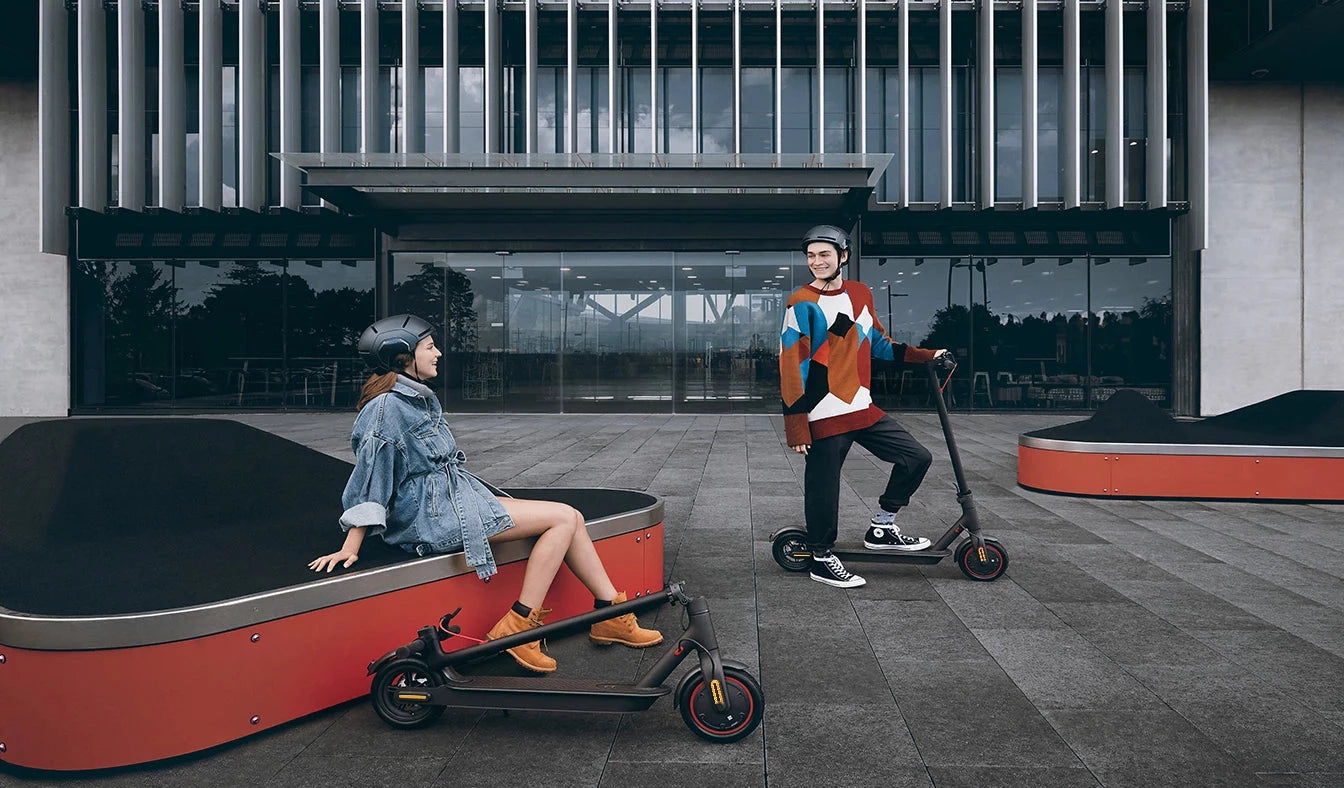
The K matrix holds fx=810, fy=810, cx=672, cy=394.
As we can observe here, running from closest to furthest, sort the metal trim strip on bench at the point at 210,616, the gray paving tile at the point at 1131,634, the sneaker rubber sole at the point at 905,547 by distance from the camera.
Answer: the metal trim strip on bench at the point at 210,616
the gray paving tile at the point at 1131,634
the sneaker rubber sole at the point at 905,547

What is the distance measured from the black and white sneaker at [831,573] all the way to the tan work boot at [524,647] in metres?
2.08

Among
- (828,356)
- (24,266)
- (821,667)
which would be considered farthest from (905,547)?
(24,266)

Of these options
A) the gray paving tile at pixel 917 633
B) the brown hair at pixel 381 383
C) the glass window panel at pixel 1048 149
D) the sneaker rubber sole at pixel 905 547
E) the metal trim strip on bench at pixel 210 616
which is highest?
the glass window panel at pixel 1048 149

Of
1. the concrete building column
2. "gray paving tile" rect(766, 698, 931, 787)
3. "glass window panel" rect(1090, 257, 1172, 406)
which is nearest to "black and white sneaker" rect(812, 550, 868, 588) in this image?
"gray paving tile" rect(766, 698, 931, 787)

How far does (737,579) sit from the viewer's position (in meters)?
5.05

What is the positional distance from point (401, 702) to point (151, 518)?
5.15ft

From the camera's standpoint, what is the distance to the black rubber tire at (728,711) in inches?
113

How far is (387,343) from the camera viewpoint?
3383 mm

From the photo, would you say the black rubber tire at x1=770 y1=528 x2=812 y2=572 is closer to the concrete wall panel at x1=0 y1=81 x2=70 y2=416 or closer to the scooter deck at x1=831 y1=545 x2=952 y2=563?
the scooter deck at x1=831 y1=545 x2=952 y2=563

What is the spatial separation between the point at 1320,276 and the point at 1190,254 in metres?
2.73

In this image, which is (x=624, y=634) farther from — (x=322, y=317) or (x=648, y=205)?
(x=322, y=317)

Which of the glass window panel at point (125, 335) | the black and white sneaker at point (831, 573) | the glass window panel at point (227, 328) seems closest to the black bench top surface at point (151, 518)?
the black and white sneaker at point (831, 573)

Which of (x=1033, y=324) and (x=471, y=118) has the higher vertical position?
(x=471, y=118)

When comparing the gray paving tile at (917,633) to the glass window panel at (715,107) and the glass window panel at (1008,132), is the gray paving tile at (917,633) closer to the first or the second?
the glass window panel at (1008,132)
